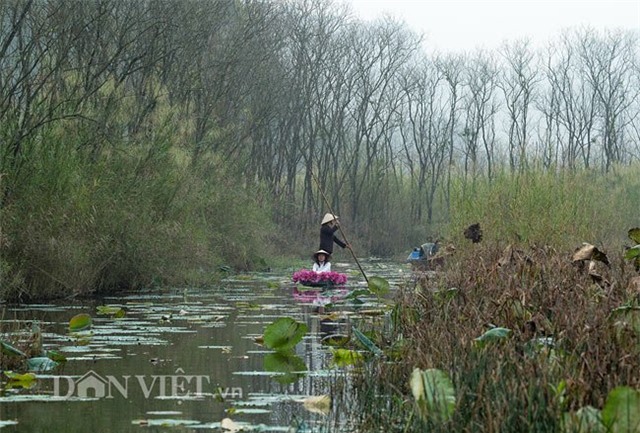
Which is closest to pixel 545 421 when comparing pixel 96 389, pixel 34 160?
pixel 96 389

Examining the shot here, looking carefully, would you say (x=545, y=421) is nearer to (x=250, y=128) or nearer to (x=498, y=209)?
(x=498, y=209)

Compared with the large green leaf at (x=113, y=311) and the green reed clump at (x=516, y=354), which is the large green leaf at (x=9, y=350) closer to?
the green reed clump at (x=516, y=354)

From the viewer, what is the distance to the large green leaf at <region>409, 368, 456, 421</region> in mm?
5988

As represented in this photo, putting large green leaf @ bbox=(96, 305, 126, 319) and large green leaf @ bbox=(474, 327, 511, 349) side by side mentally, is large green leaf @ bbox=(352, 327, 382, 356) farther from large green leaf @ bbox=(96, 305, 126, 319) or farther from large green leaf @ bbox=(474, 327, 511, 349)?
large green leaf @ bbox=(96, 305, 126, 319)

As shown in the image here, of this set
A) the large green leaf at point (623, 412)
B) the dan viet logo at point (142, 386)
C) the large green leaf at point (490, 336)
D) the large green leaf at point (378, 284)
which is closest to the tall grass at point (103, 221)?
the large green leaf at point (378, 284)

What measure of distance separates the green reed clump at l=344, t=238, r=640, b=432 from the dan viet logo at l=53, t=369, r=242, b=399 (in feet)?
3.62

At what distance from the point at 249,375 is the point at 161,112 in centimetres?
1339

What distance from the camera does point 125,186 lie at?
1934cm

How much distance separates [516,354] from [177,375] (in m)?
3.20

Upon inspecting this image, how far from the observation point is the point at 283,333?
10156mm

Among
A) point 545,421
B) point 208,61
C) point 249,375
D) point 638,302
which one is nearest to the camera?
point 545,421

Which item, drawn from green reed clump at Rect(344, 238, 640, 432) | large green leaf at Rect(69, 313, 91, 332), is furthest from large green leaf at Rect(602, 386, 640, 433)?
large green leaf at Rect(69, 313, 91, 332)

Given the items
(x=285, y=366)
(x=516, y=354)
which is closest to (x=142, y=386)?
(x=285, y=366)

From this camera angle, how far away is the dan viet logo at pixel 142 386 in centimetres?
841
